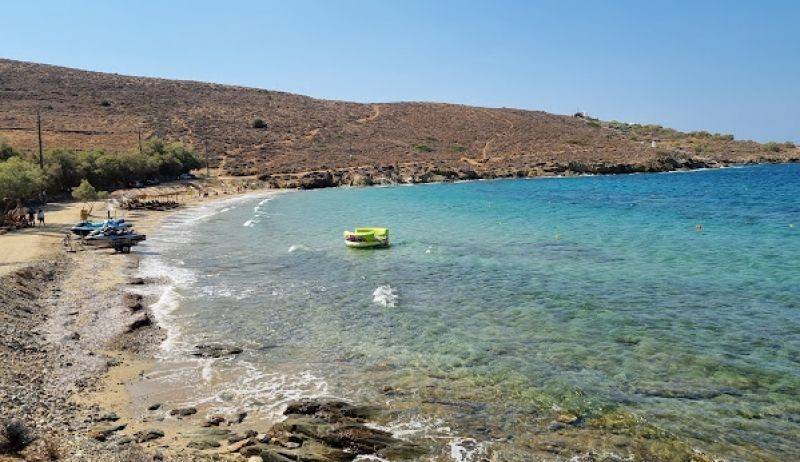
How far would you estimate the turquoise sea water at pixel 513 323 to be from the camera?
40.4 feet

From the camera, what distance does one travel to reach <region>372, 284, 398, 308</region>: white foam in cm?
2096

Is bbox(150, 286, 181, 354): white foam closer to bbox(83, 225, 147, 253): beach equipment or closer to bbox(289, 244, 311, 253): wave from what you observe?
bbox(83, 225, 147, 253): beach equipment

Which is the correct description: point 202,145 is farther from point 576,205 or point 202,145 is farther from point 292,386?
point 292,386

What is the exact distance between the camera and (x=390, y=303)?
68.7ft

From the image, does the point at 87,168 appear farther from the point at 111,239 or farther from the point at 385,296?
the point at 385,296

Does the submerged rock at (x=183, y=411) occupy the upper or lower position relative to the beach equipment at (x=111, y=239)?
lower

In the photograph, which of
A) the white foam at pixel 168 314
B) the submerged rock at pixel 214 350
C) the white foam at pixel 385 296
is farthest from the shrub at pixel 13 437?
the white foam at pixel 385 296

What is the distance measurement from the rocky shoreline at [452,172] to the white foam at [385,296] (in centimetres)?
6165

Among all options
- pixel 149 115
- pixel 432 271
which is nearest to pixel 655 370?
pixel 432 271

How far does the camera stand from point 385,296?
21.9m

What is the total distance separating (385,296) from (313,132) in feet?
316

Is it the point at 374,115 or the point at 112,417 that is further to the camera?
the point at 374,115

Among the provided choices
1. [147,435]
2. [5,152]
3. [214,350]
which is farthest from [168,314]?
[5,152]

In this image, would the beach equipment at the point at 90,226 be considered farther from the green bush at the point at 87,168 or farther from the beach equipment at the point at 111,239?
the green bush at the point at 87,168
